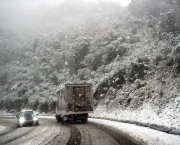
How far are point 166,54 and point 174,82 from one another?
486 cm

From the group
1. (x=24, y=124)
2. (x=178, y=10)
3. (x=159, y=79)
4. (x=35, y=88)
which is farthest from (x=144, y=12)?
(x=24, y=124)

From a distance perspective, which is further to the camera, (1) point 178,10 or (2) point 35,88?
(2) point 35,88

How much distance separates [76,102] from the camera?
61.9ft

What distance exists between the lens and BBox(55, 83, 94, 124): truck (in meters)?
18.6

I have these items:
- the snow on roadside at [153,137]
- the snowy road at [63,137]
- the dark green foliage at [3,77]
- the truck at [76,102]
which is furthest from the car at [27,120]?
the dark green foliage at [3,77]

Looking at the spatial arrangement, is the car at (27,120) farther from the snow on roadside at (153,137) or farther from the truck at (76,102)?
the snow on roadside at (153,137)

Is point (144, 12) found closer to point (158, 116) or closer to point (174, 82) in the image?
point (174, 82)

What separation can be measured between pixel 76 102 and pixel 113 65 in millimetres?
14133

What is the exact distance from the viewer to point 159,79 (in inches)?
813

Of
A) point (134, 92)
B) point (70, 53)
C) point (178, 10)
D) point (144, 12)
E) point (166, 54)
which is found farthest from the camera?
point (70, 53)

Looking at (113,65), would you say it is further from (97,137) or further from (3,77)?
(3,77)

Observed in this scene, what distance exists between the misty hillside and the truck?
14.3 feet

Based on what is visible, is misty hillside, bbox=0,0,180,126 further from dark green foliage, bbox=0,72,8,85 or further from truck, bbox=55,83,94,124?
truck, bbox=55,83,94,124

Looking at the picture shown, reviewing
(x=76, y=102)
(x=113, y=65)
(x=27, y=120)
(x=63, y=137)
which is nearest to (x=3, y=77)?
→ (x=113, y=65)
